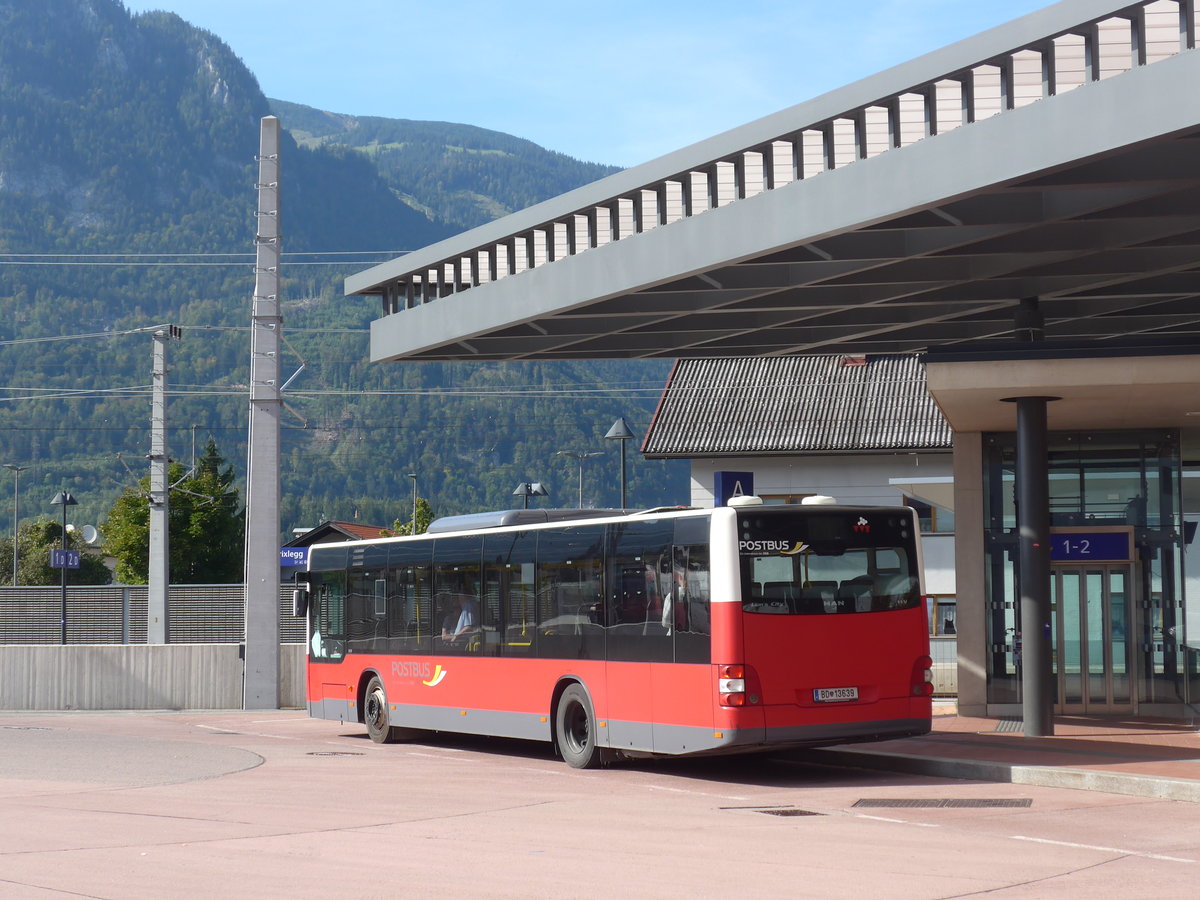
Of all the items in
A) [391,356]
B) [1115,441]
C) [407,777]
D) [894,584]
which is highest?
[391,356]

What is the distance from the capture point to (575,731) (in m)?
16.9

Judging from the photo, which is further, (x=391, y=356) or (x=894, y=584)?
(x=391, y=356)

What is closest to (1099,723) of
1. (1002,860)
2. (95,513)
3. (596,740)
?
(596,740)

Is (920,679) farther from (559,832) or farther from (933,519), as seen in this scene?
(933,519)

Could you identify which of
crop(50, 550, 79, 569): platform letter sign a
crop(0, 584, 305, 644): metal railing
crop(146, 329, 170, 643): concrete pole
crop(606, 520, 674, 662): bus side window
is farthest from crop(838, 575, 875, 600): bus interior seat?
crop(50, 550, 79, 569): platform letter sign a

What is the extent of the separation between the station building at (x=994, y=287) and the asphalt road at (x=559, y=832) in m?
5.05

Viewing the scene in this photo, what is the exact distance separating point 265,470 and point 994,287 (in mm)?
14707

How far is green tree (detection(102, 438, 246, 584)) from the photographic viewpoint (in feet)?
251

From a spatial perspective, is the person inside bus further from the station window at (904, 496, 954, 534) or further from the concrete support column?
the station window at (904, 496, 954, 534)

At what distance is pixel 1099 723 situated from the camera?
65.6ft

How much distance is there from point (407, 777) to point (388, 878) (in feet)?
22.2

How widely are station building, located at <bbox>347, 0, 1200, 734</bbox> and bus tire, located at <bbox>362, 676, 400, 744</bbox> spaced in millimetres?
4863

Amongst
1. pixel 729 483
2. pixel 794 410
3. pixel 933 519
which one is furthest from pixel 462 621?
pixel 933 519

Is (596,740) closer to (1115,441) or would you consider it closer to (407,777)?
(407,777)
